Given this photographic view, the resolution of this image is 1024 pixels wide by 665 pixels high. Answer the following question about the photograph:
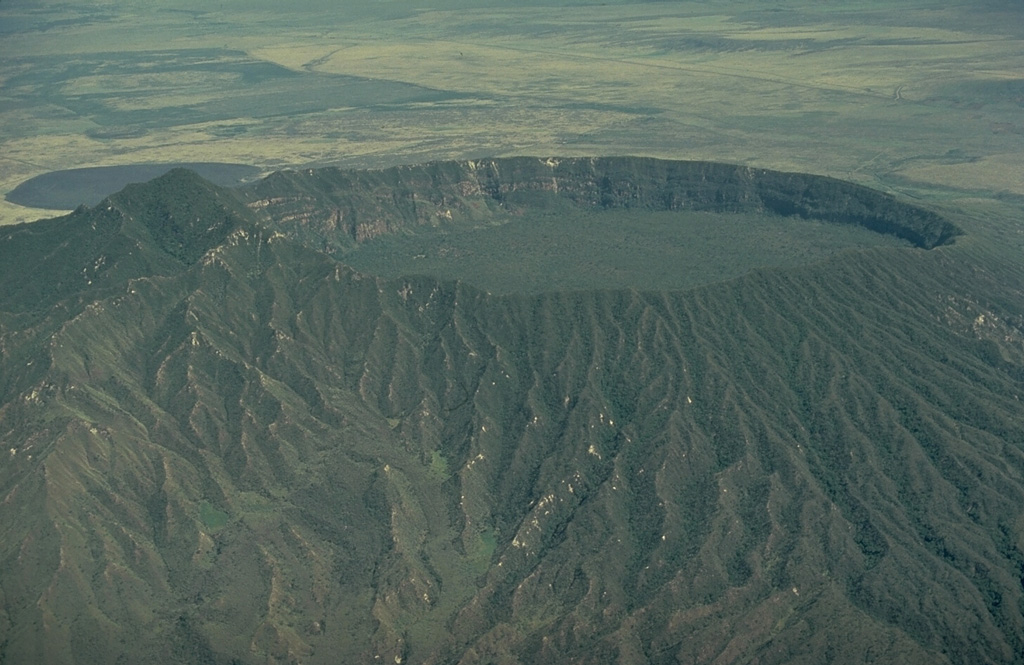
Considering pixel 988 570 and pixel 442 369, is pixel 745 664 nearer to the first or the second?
pixel 988 570

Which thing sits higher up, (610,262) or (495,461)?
(610,262)

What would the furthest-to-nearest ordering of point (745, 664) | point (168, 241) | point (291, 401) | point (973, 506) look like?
point (168, 241) → point (291, 401) → point (973, 506) → point (745, 664)

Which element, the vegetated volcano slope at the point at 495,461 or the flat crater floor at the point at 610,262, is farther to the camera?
the flat crater floor at the point at 610,262

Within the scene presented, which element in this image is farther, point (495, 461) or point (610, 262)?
point (610, 262)

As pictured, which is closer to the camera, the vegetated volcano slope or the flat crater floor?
the vegetated volcano slope

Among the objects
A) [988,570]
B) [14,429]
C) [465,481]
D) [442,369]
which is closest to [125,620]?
[14,429]

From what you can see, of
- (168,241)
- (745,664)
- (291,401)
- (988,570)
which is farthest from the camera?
(168,241)

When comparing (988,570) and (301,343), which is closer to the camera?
(988,570)

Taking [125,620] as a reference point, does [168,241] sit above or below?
above
